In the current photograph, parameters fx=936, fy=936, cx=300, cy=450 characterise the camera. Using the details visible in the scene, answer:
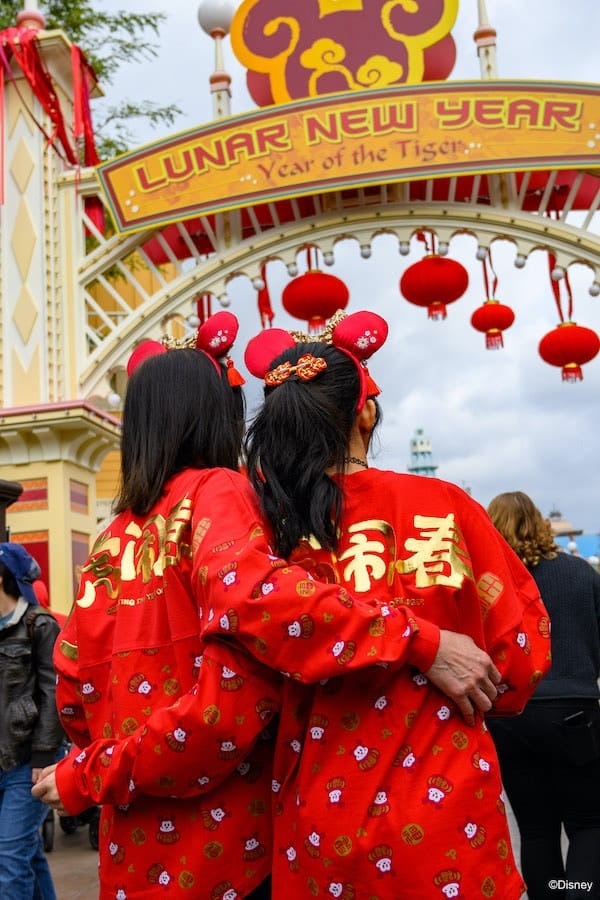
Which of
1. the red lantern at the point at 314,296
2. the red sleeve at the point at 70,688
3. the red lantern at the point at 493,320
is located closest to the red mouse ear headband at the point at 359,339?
the red sleeve at the point at 70,688

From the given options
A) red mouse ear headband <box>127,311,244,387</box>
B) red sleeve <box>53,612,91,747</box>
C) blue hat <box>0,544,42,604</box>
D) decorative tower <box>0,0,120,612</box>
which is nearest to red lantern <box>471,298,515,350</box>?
decorative tower <box>0,0,120,612</box>

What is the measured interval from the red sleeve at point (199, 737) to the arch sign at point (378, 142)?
22.4 ft

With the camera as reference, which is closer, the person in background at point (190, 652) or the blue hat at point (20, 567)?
the person in background at point (190, 652)

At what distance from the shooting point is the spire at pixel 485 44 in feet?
28.2

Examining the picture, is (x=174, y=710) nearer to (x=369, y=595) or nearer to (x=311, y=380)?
(x=369, y=595)

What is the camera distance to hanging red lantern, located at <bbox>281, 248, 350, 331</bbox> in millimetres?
8164

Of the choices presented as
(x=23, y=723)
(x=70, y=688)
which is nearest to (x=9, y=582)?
(x=23, y=723)

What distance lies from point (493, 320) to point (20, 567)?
6175 millimetres

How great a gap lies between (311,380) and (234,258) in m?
6.90

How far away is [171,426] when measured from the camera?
2.09 metres

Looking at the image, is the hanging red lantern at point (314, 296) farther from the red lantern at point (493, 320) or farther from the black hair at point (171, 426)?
the black hair at point (171, 426)

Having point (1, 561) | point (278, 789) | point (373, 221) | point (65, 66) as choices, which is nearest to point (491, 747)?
point (278, 789)

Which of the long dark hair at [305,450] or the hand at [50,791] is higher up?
the long dark hair at [305,450]

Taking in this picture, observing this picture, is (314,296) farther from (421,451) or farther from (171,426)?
(421,451)
